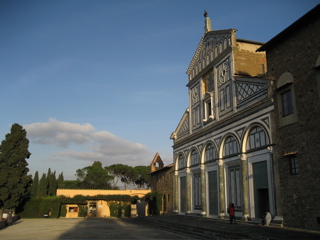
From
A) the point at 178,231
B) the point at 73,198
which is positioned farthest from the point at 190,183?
the point at 73,198

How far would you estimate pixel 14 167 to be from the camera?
110 ft

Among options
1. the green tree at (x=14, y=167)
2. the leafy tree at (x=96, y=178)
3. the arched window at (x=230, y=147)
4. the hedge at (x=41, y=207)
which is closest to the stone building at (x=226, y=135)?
the arched window at (x=230, y=147)

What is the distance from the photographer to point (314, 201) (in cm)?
1335

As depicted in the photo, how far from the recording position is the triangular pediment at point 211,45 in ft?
74.9

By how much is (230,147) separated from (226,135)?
92 centimetres

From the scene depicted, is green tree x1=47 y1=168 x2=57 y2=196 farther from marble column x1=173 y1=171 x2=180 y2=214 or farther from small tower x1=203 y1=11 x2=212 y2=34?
small tower x1=203 y1=11 x2=212 y2=34

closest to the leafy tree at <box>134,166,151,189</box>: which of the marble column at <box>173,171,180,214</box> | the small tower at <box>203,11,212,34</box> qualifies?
the marble column at <box>173,171,180,214</box>

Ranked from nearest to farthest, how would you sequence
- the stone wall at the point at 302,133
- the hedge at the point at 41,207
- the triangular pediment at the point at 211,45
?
1. the stone wall at the point at 302,133
2. the triangular pediment at the point at 211,45
3. the hedge at the point at 41,207

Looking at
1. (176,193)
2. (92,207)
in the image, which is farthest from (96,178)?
(176,193)

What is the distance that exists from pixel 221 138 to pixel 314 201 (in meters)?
9.65

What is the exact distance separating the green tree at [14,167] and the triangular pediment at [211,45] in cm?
2055

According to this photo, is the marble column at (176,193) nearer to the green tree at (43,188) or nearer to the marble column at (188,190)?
the marble column at (188,190)

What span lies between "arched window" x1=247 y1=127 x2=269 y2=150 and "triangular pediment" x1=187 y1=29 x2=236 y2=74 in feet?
23.8

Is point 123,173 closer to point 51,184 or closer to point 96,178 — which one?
point 96,178
